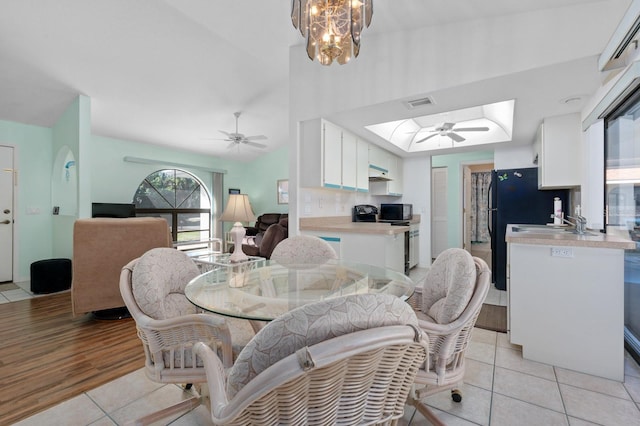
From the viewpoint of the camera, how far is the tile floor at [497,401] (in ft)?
5.00

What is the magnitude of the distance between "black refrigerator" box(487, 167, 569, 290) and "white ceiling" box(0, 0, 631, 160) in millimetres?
589

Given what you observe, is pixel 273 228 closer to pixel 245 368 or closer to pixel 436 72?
pixel 436 72

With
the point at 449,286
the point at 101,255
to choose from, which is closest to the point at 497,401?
the point at 449,286

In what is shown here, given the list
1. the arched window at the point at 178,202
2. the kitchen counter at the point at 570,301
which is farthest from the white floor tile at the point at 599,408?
the arched window at the point at 178,202

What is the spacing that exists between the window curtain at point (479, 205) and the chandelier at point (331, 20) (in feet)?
23.8

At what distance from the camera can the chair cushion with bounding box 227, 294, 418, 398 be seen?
0.63 meters

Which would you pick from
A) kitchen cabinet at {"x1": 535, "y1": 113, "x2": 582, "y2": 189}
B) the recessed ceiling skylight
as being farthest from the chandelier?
kitchen cabinet at {"x1": 535, "y1": 113, "x2": 582, "y2": 189}

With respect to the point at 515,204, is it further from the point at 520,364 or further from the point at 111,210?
the point at 111,210

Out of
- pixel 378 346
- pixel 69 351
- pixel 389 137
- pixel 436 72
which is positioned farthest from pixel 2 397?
pixel 389 137

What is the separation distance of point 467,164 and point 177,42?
5.31m

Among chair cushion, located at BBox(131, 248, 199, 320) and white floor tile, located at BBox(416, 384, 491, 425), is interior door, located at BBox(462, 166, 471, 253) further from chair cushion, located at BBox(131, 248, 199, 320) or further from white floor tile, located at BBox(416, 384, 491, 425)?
chair cushion, located at BBox(131, 248, 199, 320)

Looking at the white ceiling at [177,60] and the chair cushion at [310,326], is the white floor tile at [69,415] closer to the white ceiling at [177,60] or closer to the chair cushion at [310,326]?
the chair cushion at [310,326]

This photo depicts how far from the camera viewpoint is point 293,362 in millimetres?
573

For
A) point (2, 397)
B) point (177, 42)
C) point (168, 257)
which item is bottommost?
point (2, 397)
